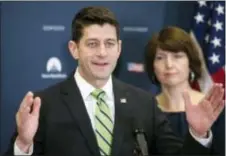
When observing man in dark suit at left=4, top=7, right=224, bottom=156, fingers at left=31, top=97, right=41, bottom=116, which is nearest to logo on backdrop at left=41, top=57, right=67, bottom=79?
man in dark suit at left=4, top=7, right=224, bottom=156

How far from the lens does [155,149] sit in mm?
1479

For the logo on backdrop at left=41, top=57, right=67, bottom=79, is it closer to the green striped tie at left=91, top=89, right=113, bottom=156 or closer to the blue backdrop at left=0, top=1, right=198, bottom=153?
the blue backdrop at left=0, top=1, right=198, bottom=153

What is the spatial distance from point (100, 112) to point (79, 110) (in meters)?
0.08

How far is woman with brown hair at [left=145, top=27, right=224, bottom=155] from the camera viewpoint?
1.79m

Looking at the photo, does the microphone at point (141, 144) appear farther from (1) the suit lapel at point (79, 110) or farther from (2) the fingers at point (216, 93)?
(2) the fingers at point (216, 93)

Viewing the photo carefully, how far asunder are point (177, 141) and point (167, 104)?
0.31m

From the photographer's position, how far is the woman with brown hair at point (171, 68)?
1786mm

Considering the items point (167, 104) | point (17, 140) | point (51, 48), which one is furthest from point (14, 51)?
point (167, 104)

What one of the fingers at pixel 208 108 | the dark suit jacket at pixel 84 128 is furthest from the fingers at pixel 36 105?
the fingers at pixel 208 108

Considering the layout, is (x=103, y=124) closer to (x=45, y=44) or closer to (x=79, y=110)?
(x=79, y=110)

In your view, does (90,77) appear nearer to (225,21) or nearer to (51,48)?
(51,48)

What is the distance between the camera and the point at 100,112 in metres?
1.47

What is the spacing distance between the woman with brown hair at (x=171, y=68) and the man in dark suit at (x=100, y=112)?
0.83 feet

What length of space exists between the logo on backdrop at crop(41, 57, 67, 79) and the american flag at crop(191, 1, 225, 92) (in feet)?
2.28
